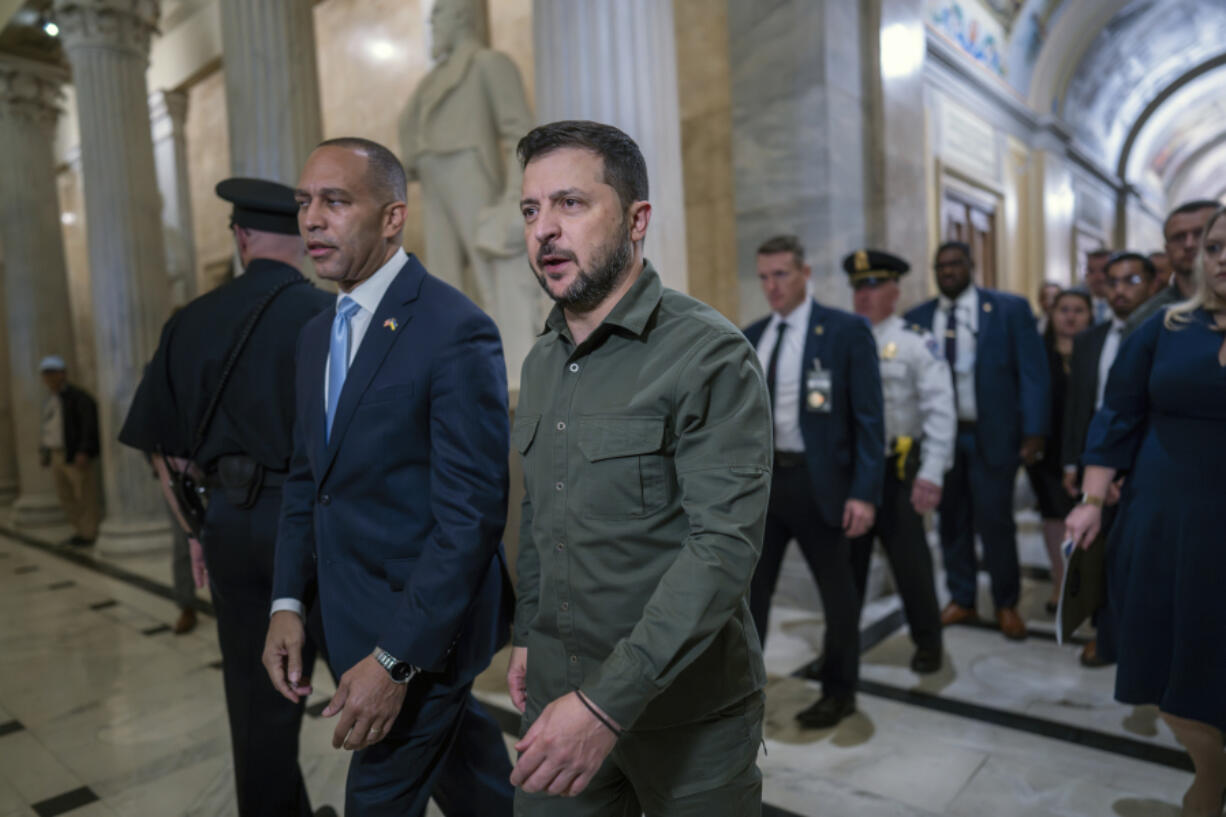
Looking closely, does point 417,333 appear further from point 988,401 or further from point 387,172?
point 988,401

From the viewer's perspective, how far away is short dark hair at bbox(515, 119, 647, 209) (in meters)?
1.24

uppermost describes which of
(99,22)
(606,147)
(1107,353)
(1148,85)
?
(1148,85)

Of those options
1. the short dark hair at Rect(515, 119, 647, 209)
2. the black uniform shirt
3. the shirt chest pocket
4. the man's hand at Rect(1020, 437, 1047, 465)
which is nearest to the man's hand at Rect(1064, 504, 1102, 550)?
the shirt chest pocket

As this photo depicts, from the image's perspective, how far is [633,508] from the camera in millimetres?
1250

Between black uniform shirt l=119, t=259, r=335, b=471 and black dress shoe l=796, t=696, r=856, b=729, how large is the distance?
220cm

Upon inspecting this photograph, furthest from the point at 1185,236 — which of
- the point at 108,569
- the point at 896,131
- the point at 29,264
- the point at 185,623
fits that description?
the point at 29,264

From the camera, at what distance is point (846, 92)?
4.83 metres

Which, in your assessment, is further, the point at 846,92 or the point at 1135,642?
the point at 846,92

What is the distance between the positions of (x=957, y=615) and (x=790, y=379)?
2.10 m

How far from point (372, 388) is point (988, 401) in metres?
3.68

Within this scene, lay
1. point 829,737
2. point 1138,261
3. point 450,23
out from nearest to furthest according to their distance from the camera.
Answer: point 829,737
point 1138,261
point 450,23

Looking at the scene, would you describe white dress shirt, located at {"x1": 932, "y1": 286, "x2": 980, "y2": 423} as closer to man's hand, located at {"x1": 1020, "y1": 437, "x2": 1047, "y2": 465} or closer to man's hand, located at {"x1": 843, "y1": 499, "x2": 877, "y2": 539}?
man's hand, located at {"x1": 1020, "y1": 437, "x2": 1047, "y2": 465}

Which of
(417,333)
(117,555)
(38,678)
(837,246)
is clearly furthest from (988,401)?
(117,555)

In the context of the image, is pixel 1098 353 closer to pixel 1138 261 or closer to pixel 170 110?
pixel 1138 261
